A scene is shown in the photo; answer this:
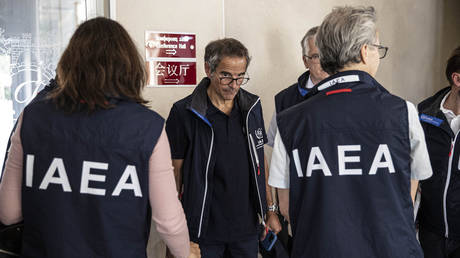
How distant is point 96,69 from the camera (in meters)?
1.23

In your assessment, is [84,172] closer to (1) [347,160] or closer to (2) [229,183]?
(1) [347,160]

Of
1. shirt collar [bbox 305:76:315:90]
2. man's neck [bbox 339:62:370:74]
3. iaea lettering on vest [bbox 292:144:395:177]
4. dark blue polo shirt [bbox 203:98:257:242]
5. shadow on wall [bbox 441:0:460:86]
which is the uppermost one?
shadow on wall [bbox 441:0:460:86]

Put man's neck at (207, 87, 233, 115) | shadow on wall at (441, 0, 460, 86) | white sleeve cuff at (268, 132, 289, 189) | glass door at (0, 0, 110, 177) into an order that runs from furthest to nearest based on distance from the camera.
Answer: shadow on wall at (441, 0, 460, 86) → glass door at (0, 0, 110, 177) → man's neck at (207, 87, 233, 115) → white sleeve cuff at (268, 132, 289, 189)

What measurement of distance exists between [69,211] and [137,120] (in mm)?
334

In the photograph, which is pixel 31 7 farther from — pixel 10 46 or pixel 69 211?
pixel 69 211

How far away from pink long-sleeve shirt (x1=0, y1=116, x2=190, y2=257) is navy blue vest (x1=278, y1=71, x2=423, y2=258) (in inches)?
17.2

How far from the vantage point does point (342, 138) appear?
4.40 ft

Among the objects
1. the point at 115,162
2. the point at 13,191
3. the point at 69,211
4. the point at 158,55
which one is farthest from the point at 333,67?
the point at 158,55

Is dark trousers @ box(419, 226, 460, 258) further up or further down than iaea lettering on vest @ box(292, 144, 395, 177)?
further down

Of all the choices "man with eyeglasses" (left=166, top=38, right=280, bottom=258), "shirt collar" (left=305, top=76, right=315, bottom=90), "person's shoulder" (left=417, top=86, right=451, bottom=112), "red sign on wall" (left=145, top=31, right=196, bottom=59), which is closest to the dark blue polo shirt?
"man with eyeglasses" (left=166, top=38, right=280, bottom=258)

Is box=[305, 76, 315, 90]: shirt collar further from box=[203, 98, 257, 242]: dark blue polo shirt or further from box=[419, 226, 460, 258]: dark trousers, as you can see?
box=[419, 226, 460, 258]: dark trousers

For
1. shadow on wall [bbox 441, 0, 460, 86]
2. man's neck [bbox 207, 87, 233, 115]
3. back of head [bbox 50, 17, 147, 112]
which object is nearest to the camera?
back of head [bbox 50, 17, 147, 112]

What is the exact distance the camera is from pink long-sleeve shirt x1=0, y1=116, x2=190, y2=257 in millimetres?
1278

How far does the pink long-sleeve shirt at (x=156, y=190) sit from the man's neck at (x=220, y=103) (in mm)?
823
